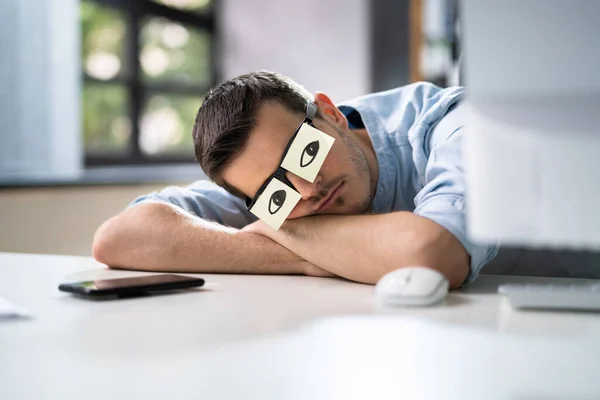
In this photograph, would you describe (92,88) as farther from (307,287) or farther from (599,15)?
(599,15)

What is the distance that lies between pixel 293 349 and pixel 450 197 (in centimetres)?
50

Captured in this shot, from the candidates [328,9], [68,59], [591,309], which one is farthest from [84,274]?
[328,9]

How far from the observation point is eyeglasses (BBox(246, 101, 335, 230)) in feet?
4.02

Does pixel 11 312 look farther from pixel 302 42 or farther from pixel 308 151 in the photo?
pixel 302 42

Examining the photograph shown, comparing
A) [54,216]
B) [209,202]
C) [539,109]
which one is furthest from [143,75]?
[539,109]

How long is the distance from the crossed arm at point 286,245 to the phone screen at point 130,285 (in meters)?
0.21

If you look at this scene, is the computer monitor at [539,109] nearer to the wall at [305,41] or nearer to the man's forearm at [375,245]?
the man's forearm at [375,245]

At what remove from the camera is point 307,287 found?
112 centimetres

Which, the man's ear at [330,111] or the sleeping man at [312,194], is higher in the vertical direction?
the man's ear at [330,111]

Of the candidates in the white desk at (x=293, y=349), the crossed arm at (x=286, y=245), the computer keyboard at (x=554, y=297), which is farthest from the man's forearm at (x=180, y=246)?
the computer keyboard at (x=554, y=297)

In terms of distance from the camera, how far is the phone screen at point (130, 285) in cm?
103

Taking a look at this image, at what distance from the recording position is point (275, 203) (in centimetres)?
124

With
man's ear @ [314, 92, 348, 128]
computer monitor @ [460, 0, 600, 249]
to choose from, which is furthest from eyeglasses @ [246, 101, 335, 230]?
computer monitor @ [460, 0, 600, 249]

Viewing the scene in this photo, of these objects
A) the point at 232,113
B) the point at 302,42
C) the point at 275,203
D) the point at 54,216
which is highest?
the point at 302,42
